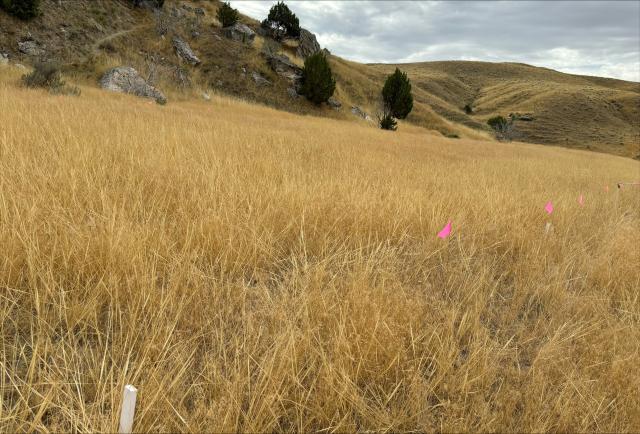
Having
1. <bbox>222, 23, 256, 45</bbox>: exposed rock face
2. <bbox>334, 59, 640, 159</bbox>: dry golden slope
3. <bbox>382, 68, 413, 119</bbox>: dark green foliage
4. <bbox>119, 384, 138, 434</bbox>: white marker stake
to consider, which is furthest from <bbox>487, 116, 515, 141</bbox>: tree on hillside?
<bbox>119, 384, 138, 434</bbox>: white marker stake

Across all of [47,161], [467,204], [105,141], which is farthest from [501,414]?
[105,141]

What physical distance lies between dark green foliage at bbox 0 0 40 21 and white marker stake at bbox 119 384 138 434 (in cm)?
2566

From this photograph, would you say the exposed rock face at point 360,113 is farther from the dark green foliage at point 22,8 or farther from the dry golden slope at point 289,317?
the dry golden slope at point 289,317

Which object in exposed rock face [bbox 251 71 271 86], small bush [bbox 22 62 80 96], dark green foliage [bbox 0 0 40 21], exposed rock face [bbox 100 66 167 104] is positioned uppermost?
dark green foliage [bbox 0 0 40 21]

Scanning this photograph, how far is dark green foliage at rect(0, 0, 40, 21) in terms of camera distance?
61.5ft

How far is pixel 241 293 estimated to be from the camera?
5.37 ft

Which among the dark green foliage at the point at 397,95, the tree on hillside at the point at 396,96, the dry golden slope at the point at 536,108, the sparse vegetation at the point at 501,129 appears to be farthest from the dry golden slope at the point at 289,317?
the sparse vegetation at the point at 501,129

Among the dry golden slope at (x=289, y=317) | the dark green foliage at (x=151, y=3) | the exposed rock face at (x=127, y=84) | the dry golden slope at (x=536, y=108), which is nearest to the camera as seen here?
the dry golden slope at (x=289, y=317)

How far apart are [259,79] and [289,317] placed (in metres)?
28.7

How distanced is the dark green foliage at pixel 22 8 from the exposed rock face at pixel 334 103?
19.0 m

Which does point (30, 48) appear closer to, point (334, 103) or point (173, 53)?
point (173, 53)

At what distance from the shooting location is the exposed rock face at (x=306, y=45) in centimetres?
3681

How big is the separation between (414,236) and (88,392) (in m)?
2.10

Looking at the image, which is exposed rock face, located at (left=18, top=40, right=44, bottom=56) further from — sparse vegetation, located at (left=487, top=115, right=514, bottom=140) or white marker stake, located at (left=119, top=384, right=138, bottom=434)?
sparse vegetation, located at (left=487, top=115, right=514, bottom=140)
